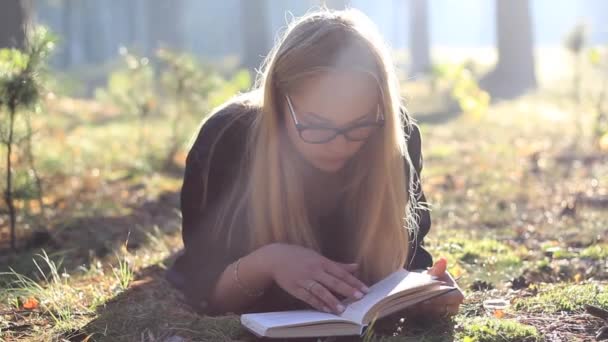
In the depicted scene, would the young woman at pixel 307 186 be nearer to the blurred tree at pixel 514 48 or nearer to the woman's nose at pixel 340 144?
the woman's nose at pixel 340 144

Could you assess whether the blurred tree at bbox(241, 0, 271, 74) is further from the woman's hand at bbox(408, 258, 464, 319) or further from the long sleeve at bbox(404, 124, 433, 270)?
the woman's hand at bbox(408, 258, 464, 319)

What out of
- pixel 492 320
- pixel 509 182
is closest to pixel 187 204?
pixel 492 320

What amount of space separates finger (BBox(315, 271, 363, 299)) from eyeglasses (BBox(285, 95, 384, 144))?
42cm

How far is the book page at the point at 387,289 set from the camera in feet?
7.02

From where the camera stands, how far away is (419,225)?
2.94m

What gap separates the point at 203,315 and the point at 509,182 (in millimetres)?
3843

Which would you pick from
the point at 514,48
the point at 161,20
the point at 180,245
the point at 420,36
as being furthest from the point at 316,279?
the point at 161,20

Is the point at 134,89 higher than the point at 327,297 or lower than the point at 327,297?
higher

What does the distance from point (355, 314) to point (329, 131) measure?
1.90 feet

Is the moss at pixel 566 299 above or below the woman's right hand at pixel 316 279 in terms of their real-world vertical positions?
below

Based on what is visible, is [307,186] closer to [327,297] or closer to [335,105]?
[335,105]

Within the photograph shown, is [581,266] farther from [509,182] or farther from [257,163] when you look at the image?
[509,182]

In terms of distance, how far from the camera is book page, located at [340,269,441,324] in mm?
2141

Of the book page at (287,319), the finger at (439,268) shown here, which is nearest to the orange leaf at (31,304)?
the book page at (287,319)
